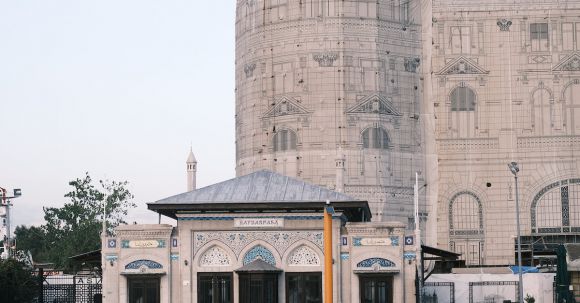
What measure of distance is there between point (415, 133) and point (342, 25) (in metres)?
10.3

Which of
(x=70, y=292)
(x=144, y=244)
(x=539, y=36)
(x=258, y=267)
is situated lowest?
(x=70, y=292)

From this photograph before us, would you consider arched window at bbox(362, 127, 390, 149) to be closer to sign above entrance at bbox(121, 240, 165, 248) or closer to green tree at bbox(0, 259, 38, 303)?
green tree at bbox(0, 259, 38, 303)

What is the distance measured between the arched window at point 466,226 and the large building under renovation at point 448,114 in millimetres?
77

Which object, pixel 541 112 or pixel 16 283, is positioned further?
pixel 541 112

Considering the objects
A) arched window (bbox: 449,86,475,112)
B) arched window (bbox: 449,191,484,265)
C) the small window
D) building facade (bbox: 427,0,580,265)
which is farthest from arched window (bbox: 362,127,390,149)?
the small window

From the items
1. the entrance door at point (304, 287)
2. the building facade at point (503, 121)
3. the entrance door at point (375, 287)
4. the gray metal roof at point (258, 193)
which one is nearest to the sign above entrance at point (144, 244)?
the gray metal roof at point (258, 193)

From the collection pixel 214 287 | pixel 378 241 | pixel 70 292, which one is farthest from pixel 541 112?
pixel 214 287

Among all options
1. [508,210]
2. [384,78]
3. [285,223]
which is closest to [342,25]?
[384,78]

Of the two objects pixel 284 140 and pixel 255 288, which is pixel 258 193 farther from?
pixel 284 140

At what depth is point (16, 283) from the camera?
195 ft

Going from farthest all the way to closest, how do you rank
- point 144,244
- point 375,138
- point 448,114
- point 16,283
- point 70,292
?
1. point 448,114
2. point 375,138
3. point 16,283
4. point 70,292
5. point 144,244

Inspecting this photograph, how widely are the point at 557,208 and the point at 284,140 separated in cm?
2167

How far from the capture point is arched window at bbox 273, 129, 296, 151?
270 ft

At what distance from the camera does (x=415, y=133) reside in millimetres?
83250
